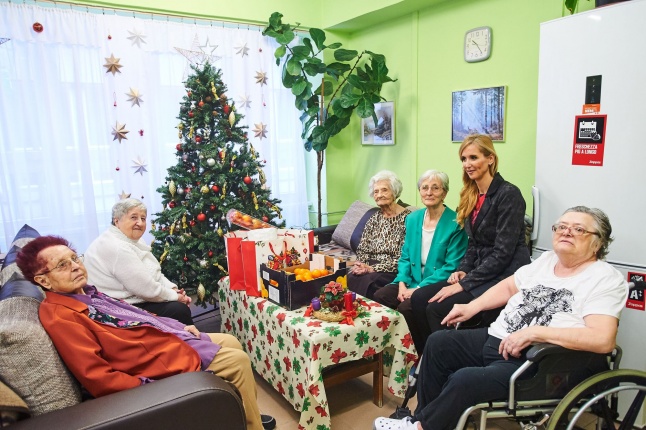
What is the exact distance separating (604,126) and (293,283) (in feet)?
5.68

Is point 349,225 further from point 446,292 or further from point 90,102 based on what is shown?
point 90,102

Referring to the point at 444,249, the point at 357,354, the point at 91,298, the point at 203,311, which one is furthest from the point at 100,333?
the point at 203,311

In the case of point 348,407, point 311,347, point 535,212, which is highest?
point 535,212

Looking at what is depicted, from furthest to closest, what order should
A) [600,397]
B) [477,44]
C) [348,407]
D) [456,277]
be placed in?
[477,44], [456,277], [348,407], [600,397]

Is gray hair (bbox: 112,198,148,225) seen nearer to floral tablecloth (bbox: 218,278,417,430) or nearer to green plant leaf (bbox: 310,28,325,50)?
floral tablecloth (bbox: 218,278,417,430)

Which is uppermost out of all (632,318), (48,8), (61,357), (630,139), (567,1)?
(48,8)

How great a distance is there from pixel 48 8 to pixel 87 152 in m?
1.08

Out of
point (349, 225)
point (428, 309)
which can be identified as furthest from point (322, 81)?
point (428, 309)

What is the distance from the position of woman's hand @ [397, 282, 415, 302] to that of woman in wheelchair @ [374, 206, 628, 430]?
25.0 inches

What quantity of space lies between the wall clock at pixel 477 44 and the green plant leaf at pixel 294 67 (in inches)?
55.4

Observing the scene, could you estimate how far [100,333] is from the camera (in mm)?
1735

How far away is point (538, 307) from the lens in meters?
1.99

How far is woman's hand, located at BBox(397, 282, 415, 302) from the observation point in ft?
9.25

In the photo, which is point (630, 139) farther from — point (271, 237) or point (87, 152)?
point (87, 152)
